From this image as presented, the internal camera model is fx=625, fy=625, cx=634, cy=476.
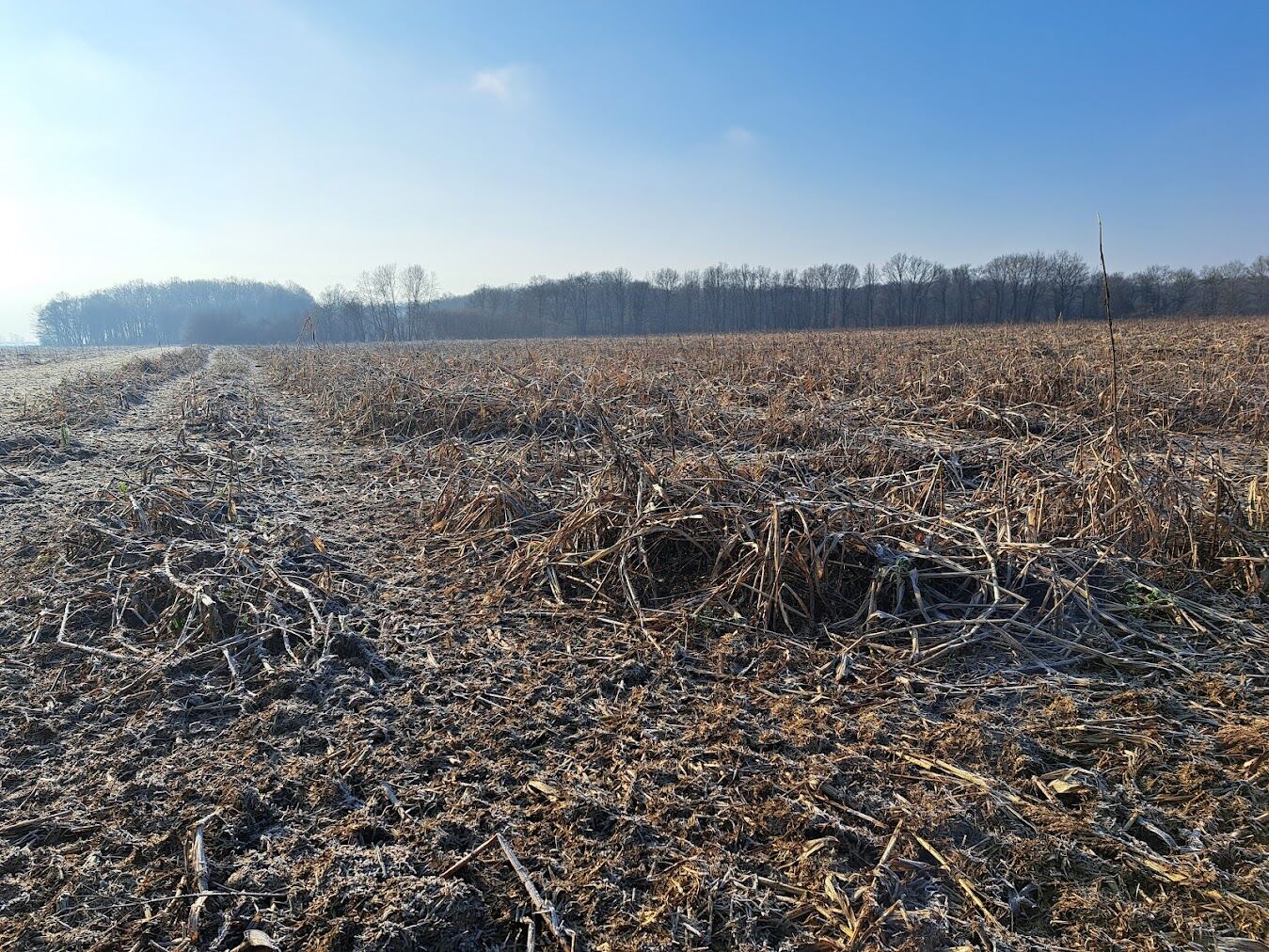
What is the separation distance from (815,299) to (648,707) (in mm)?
99970

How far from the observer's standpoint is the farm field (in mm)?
1709

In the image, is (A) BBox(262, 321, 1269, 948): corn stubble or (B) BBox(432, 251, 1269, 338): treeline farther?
(B) BBox(432, 251, 1269, 338): treeline

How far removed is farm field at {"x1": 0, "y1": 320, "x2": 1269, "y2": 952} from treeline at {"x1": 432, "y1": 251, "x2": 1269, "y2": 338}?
76.3 metres

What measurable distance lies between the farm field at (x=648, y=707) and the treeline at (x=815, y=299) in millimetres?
76272

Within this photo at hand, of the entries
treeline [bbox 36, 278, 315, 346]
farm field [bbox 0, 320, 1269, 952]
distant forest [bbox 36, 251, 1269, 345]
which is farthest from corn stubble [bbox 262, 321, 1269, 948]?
treeline [bbox 36, 278, 315, 346]

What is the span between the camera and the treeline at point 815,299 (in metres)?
73.6

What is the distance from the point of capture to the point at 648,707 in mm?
2596

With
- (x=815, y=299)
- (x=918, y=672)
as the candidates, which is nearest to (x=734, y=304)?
(x=815, y=299)

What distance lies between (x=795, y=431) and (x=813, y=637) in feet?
13.7

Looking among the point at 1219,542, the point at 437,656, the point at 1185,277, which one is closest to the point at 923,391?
the point at 1219,542

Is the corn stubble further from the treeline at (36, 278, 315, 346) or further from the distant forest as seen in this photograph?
the treeline at (36, 278, 315, 346)

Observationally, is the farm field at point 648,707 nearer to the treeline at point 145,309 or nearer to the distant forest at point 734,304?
the distant forest at point 734,304

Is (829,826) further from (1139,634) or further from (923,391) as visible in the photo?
(923,391)

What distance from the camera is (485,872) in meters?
1.80
